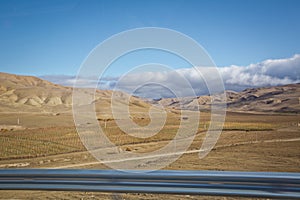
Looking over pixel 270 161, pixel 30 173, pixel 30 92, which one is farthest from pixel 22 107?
pixel 30 173

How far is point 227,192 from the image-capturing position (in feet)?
14.4

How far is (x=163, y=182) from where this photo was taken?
466 centimetres

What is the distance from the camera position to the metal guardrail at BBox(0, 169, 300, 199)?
422 centimetres

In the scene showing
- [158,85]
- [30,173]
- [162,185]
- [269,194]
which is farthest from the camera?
[158,85]

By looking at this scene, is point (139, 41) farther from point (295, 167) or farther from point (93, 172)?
point (295, 167)

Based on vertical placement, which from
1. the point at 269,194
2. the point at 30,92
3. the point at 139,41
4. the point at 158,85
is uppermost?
the point at 30,92

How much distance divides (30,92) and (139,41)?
638 feet

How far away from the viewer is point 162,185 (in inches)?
182

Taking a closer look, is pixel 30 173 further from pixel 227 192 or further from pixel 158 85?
pixel 158 85

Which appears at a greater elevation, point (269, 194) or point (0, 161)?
point (269, 194)

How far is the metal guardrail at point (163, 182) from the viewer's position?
13.9ft

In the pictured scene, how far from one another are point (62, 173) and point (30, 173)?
1.79 feet

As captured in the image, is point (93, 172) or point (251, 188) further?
point (93, 172)

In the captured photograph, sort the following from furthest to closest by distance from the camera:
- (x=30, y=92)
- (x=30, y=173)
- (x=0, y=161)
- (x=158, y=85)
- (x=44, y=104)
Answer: (x=30, y=92) → (x=44, y=104) → (x=0, y=161) → (x=158, y=85) → (x=30, y=173)
